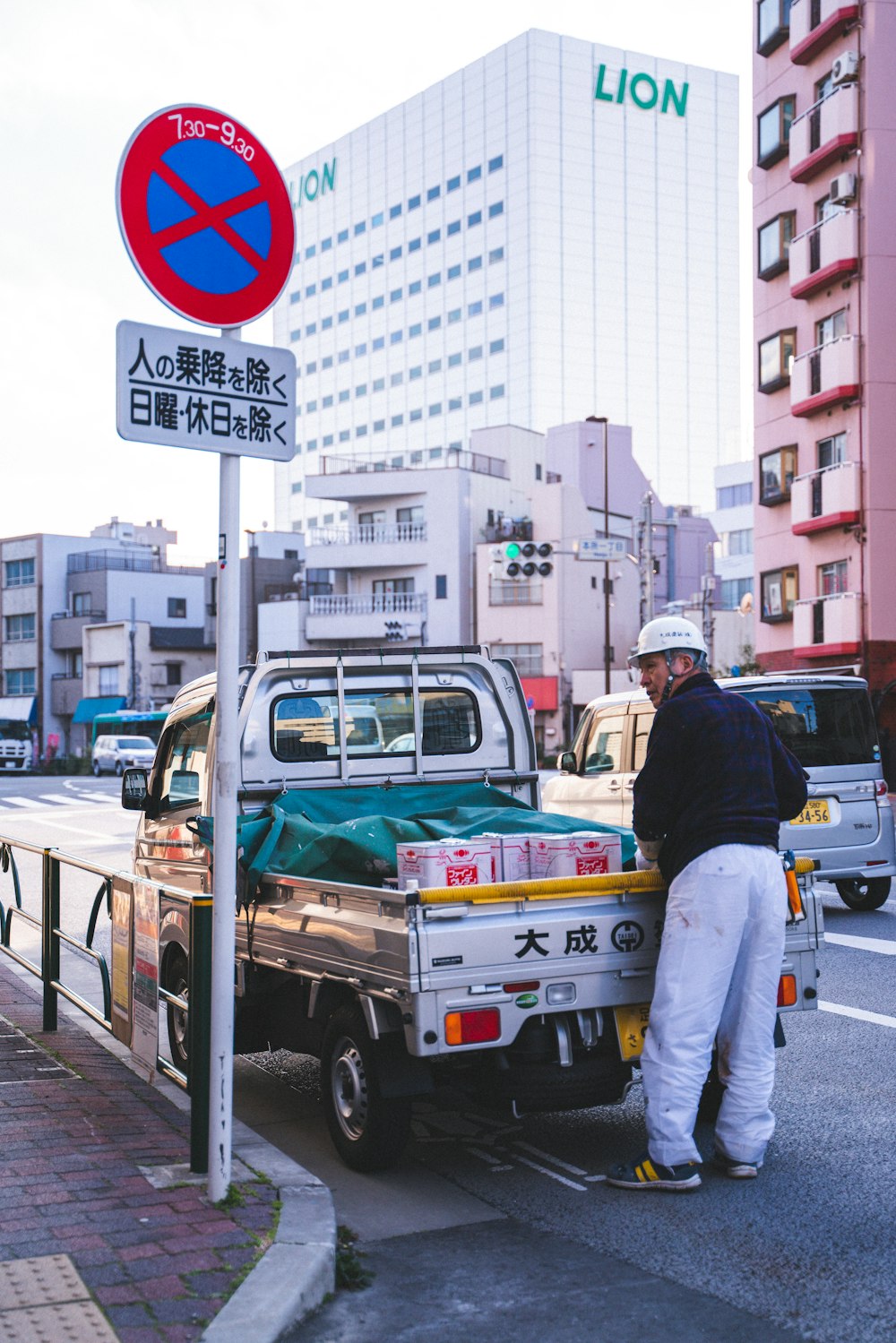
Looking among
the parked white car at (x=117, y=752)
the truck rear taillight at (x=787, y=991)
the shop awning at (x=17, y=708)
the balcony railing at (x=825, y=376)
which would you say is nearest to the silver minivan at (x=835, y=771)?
the truck rear taillight at (x=787, y=991)

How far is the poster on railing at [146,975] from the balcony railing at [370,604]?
52.1 m

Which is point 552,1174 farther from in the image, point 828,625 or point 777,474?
point 777,474

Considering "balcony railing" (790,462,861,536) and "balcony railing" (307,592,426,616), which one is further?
"balcony railing" (307,592,426,616)

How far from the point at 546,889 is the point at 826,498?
30.4 meters

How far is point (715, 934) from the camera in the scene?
15.0 feet

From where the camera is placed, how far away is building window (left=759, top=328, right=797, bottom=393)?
3628cm

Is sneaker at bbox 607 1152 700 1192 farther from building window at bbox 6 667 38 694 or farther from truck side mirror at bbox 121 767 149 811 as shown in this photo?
building window at bbox 6 667 38 694

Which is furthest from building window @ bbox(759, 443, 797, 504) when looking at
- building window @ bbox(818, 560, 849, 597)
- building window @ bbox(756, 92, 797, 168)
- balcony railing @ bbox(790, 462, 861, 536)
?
building window @ bbox(756, 92, 797, 168)

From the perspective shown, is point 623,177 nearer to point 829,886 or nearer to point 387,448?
point 387,448

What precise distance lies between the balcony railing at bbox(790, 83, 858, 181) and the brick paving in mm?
32622

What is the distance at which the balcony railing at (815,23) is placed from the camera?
32.6m

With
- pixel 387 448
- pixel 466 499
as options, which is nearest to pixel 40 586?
pixel 466 499

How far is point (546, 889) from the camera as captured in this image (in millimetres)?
4629

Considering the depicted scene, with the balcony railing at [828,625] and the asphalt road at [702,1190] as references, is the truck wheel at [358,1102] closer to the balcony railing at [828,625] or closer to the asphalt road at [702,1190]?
the asphalt road at [702,1190]
